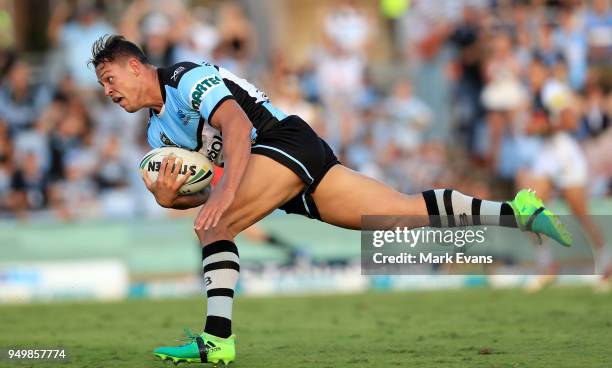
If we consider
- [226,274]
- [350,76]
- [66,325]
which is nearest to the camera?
[226,274]

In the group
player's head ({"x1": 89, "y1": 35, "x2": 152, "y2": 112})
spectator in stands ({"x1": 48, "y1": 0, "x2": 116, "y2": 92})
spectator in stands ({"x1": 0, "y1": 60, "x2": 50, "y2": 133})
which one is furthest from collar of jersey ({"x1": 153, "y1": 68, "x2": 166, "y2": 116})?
spectator in stands ({"x1": 48, "y1": 0, "x2": 116, "y2": 92})

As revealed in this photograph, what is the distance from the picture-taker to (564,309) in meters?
11.1

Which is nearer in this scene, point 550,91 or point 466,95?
point 550,91

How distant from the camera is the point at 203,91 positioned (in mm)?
7250

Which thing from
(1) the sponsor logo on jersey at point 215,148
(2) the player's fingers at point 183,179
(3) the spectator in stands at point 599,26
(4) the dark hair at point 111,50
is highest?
(3) the spectator in stands at point 599,26

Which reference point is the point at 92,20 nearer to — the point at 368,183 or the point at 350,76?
the point at 350,76

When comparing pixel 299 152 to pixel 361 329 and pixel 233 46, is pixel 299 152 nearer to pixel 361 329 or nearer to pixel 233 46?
pixel 361 329

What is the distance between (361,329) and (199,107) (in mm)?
3322

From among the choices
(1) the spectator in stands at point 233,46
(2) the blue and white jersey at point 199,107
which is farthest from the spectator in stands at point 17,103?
(2) the blue and white jersey at point 199,107

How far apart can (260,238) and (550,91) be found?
490 centimetres

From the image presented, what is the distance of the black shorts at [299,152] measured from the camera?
747 cm

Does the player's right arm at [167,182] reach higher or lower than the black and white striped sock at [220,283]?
higher

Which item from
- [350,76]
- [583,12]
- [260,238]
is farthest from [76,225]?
[583,12]

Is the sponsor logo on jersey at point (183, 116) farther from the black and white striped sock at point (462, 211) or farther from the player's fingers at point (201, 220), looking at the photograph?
the black and white striped sock at point (462, 211)
